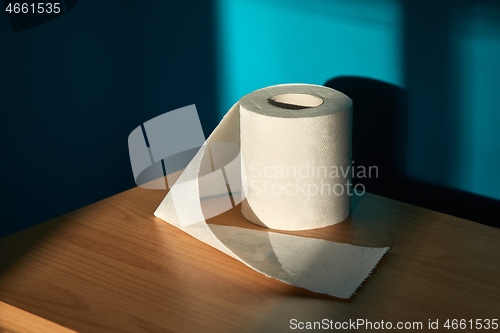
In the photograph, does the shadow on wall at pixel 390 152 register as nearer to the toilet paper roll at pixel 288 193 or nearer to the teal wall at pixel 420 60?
the teal wall at pixel 420 60

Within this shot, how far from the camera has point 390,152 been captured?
945mm

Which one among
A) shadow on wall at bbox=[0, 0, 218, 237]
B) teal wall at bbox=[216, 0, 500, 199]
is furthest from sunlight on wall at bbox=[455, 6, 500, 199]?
shadow on wall at bbox=[0, 0, 218, 237]

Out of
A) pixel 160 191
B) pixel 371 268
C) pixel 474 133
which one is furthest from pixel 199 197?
pixel 474 133

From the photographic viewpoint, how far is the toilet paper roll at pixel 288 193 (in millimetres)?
727

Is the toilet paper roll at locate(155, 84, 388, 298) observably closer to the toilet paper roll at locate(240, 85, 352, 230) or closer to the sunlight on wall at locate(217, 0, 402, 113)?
the toilet paper roll at locate(240, 85, 352, 230)

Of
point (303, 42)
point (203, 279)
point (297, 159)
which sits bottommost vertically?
point (203, 279)

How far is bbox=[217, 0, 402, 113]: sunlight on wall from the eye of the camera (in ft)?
2.93

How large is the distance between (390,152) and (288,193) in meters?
0.23

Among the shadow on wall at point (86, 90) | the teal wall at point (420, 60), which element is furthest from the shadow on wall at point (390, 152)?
Result: the shadow on wall at point (86, 90)

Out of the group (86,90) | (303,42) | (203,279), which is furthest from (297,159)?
(86,90)

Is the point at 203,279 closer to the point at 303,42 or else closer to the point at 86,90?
the point at 303,42

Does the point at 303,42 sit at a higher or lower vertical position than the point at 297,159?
higher

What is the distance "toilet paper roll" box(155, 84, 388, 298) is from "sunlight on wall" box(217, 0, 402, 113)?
12cm

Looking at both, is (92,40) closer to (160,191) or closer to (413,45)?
(160,191)
